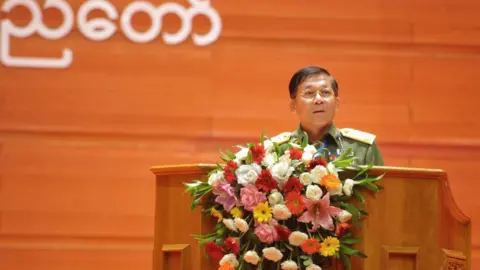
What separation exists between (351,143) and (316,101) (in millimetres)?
262

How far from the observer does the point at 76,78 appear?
3.60 m

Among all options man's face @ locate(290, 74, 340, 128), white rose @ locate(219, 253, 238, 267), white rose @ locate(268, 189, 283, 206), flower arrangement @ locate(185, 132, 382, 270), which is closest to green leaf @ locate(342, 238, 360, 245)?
flower arrangement @ locate(185, 132, 382, 270)

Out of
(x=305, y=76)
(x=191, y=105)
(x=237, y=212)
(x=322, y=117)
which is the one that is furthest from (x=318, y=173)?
(x=191, y=105)

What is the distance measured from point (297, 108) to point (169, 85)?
3.60 feet

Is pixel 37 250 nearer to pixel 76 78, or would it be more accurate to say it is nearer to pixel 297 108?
pixel 76 78

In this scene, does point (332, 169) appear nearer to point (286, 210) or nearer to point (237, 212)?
point (286, 210)

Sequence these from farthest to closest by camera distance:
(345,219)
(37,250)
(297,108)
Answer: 1. (37,250)
2. (297,108)
3. (345,219)

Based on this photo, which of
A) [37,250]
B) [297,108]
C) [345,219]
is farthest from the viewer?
[37,250]

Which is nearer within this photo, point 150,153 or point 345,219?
point 345,219

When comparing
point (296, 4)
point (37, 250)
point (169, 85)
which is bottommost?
point (37, 250)

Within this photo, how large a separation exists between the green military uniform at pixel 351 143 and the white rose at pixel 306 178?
1.89 ft

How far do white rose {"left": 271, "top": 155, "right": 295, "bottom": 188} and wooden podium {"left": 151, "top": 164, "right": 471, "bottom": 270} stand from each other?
9.3 inches

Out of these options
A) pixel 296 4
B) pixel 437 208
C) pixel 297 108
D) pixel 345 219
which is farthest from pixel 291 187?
pixel 296 4

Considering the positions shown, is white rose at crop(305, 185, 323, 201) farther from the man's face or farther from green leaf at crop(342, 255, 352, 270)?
the man's face
